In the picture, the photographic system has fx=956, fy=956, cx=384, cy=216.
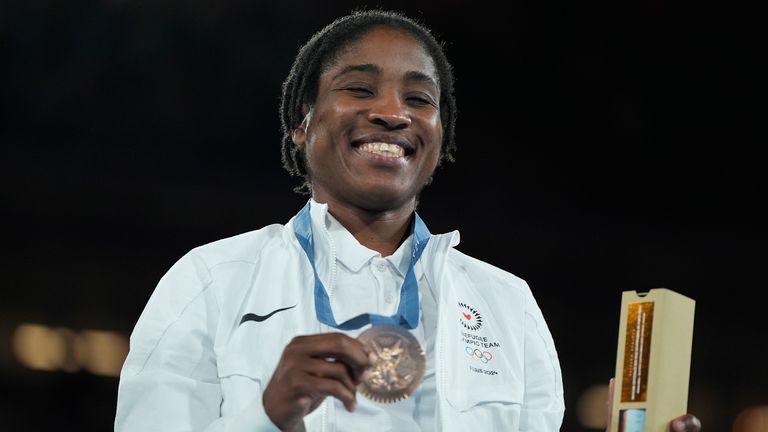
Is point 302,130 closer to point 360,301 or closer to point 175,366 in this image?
point 360,301

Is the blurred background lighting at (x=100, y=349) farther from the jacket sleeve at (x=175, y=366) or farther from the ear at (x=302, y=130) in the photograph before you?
the jacket sleeve at (x=175, y=366)

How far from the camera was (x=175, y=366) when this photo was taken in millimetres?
1530

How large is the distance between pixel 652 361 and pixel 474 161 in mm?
3741

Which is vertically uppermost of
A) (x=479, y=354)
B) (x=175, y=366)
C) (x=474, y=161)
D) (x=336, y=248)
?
(x=474, y=161)

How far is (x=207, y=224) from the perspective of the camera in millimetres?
4746

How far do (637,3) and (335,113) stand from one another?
3.49 metres

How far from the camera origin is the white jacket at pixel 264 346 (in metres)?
1.50

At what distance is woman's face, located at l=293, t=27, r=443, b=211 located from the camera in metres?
1.70

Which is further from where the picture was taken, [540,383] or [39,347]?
[39,347]

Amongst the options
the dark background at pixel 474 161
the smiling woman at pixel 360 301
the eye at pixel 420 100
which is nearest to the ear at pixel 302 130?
the smiling woman at pixel 360 301

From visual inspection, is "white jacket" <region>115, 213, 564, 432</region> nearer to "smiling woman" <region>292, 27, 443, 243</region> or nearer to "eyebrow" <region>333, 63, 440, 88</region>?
"smiling woman" <region>292, 27, 443, 243</region>

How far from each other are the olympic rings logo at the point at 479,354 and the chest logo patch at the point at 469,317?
0.05 m

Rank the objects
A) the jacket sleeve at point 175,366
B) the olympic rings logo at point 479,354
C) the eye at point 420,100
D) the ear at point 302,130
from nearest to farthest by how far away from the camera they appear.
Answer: the jacket sleeve at point 175,366, the olympic rings logo at point 479,354, the eye at point 420,100, the ear at point 302,130

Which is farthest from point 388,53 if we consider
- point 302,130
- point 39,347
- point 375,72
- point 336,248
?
point 39,347
